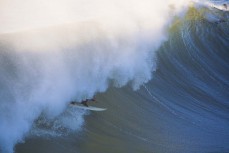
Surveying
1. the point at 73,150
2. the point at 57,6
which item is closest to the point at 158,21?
the point at 57,6

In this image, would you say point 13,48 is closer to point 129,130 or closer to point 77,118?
point 77,118

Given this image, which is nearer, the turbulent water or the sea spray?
the turbulent water

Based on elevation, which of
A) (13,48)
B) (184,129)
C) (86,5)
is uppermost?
(86,5)

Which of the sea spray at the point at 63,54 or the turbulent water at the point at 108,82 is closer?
the turbulent water at the point at 108,82
